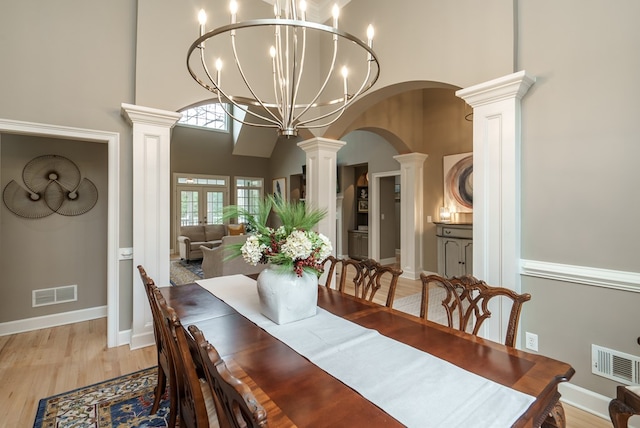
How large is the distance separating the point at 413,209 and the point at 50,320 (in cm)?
539

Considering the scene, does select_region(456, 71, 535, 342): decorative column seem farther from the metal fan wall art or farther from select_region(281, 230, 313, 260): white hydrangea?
the metal fan wall art

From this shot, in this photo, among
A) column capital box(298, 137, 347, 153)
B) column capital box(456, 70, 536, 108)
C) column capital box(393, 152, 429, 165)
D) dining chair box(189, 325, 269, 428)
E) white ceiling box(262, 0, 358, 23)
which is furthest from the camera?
column capital box(393, 152, 429, 165)

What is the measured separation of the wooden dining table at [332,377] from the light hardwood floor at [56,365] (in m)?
1.23

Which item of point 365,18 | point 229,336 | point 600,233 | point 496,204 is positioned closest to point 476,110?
point 496,204

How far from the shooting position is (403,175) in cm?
593

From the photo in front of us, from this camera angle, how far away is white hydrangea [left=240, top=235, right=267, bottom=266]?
5.31 ft

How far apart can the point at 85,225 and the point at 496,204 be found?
4262 mm

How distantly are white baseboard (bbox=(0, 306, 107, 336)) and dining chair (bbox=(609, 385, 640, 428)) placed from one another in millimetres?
4559

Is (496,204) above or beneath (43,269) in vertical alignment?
above

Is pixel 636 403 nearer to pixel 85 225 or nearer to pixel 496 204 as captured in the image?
pixel 496 204

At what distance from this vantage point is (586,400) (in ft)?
6.61

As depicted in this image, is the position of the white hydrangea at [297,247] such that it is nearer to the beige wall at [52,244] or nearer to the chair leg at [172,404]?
the chair leg at [172,404]

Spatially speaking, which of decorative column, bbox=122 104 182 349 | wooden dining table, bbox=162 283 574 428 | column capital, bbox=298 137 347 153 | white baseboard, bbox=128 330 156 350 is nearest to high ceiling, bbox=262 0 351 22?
column capital, bbox=298 137 347 153

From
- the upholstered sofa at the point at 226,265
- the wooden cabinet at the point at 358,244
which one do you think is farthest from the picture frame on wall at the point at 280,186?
the upholstered sofa at the point at 226,265
